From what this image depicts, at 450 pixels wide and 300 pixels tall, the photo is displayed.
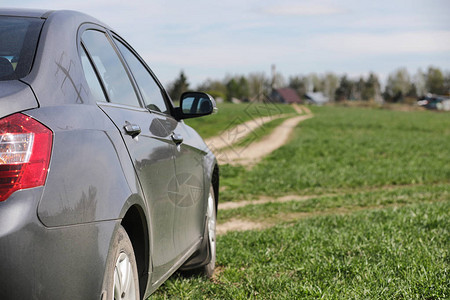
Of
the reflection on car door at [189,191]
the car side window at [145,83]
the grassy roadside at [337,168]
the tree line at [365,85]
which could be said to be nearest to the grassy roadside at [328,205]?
the grassy roadside at [337,168]

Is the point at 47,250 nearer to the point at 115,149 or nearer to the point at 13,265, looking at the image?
the point at 13,265

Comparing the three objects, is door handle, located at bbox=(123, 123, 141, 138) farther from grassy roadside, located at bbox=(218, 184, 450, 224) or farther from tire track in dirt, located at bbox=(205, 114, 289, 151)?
tire track in dirt, located at bbox=(205, 114, 289, 151)

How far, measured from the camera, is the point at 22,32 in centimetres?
263

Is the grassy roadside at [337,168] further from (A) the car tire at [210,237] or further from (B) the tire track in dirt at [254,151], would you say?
(A) the car tire at [210,237]

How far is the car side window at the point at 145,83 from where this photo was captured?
3.64m

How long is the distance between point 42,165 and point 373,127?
104 feet

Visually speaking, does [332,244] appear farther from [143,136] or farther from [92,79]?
[92,79]

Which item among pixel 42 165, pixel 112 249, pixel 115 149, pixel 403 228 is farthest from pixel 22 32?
pixel 403 228

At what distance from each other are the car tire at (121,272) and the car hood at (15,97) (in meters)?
0.65

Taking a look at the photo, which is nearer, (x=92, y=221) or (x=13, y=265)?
(x=13, y=265)

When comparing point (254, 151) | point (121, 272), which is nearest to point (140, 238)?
point (121, 272)

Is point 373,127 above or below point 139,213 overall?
below

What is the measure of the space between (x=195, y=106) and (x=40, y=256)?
2.46 m

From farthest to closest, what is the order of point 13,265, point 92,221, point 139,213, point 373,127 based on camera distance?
1. point 373,127
2. point 139,213
3. point 92,221
4. point 13,265
